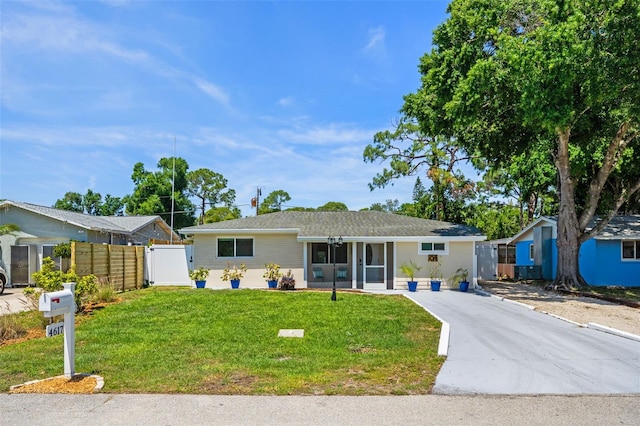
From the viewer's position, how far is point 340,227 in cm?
1997

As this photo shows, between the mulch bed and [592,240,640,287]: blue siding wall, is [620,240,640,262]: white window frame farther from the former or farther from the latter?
the mulch bed

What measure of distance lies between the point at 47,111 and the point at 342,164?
1973cm

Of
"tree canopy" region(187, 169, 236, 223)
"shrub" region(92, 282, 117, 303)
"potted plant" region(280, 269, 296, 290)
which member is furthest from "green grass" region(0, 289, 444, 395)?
"tree canopy" region(187, 169, 236, 223)

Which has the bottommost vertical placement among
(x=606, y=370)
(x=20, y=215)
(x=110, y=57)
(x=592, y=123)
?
(x=606, y=370)

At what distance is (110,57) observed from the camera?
538 inches

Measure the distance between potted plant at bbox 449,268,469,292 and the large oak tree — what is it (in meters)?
3.88

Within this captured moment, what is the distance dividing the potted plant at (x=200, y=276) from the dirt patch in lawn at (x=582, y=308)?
11.5 meters

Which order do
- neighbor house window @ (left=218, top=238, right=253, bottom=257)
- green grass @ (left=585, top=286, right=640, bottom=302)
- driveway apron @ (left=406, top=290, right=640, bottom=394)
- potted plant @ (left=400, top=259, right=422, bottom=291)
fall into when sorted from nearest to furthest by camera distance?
driveway apron @ (left=406, top=290, right=640, bottom=394) → green grass @ (left=585, top=286, right=640, bottom=302) → potted plant @ (left=400, top=259, right=422, bottom=291) → neighbor house window @ (left=218, top=238, right=253, bottom=257)

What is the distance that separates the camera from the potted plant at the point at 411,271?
57.6 feet

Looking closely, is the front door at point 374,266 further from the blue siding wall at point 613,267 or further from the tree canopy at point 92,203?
the tree canopy at point 92,203

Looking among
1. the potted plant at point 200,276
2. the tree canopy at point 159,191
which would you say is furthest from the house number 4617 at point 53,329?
the tree canopy at point 159,191

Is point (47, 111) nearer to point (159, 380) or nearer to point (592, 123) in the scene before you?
point (159, 380)

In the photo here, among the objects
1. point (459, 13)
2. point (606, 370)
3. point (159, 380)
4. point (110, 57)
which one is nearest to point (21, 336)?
point (159, 380)

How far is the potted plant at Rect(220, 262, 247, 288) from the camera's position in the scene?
1823 cm
